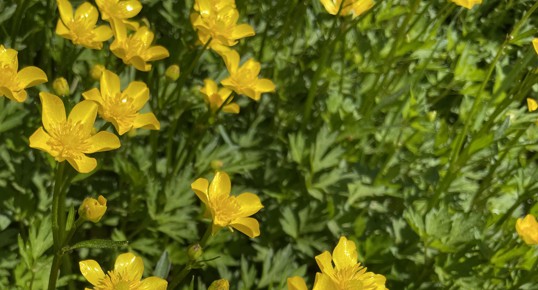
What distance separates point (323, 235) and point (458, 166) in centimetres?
51

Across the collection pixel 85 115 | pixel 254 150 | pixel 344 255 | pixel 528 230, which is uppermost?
pixel 85 115

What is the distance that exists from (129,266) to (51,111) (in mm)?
391

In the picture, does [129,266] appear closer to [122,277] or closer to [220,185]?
[122,277]

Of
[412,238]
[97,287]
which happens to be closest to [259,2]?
[412,238]

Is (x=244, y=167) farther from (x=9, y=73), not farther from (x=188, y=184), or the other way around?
(x=9, y=73)

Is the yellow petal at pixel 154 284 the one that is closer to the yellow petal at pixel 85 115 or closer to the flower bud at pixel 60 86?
the yellow petal at pixel 85 115

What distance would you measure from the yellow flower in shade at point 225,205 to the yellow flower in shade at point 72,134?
22 centimetres

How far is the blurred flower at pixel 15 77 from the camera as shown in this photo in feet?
5.13

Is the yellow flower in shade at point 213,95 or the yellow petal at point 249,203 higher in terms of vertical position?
the yellow flower in shade at point 213,95

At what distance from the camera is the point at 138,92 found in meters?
1.77

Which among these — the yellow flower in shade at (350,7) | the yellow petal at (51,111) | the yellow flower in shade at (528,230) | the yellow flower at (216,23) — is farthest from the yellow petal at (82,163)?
the yellow flower in shade at (528,230)

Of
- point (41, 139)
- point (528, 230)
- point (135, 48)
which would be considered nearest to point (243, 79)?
point (135, 48)

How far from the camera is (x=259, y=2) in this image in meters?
2.56

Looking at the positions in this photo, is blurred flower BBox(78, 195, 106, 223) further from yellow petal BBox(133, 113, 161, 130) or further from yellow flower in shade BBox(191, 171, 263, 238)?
yellow petal BBox(133, 113, 161, 130)
